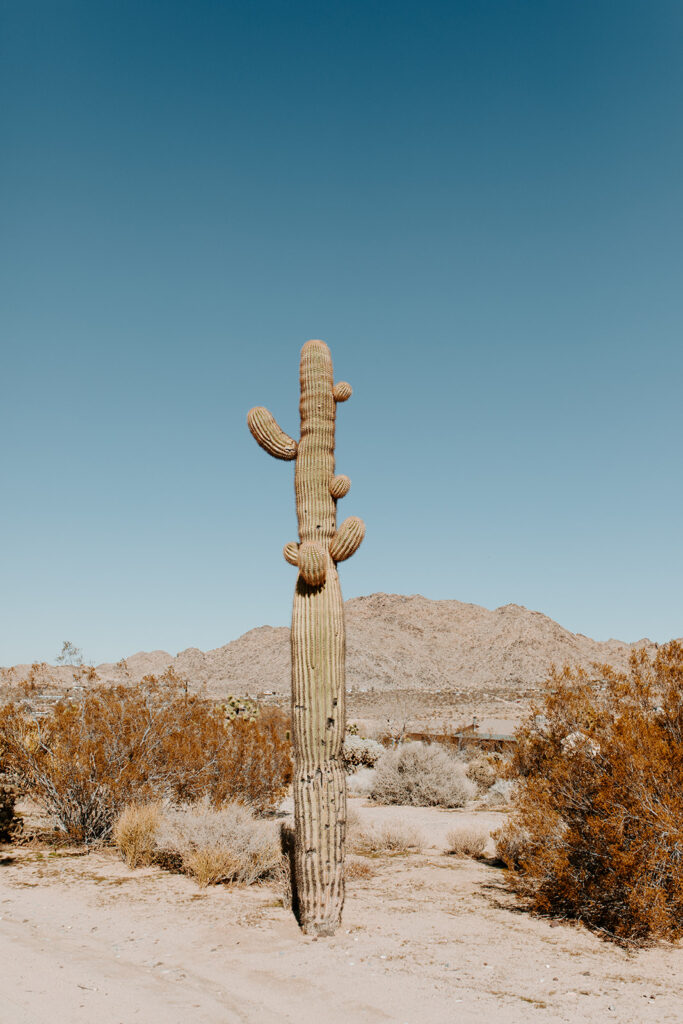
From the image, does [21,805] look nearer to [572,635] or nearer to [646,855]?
[646,855]

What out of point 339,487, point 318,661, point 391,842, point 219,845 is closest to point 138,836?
point 219,845

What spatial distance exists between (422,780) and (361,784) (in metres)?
2.39

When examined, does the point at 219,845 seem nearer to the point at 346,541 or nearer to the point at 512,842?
the point at 512,842

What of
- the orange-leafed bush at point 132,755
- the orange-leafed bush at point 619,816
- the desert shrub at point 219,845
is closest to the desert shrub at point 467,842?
the orange-leafed bush at point 619,816

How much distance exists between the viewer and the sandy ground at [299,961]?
5.07 meters

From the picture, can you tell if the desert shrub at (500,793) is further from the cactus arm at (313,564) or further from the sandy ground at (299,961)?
the cactus arm at (313,564)

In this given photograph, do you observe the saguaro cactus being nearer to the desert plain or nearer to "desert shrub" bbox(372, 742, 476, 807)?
the desert plain

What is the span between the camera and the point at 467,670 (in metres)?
75.4

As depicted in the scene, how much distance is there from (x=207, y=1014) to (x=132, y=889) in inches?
148

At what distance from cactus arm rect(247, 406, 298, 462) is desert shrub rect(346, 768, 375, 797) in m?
10.8

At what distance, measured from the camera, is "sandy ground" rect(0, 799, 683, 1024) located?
5070 mm

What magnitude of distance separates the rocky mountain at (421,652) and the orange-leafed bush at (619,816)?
57.5m

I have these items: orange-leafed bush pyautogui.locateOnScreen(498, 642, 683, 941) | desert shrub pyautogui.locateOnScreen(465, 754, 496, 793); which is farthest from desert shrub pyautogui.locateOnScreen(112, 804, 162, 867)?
desert shrub pyautogui.locateOnScreen(465, 754, 496, 793)

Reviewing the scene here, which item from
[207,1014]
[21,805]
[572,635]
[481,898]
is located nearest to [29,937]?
[207,1014]
